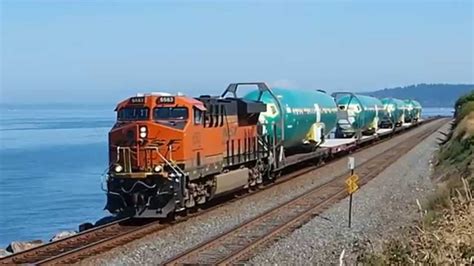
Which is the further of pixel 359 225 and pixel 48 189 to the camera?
pixel 48 189

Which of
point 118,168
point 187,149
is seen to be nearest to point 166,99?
point 187,149

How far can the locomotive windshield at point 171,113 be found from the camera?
20.4 m

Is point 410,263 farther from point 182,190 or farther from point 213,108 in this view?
point 213,108

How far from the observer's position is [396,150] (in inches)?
1934

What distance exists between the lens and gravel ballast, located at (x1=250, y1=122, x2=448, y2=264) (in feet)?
50.7

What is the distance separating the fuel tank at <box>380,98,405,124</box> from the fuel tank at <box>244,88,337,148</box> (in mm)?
25228

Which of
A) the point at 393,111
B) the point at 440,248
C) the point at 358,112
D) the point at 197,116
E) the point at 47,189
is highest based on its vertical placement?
→ the point at 197,116

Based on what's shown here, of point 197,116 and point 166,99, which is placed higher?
point 166,99

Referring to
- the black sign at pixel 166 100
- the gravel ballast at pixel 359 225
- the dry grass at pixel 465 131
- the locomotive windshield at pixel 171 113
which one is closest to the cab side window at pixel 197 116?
the locomotive windshield at pixel 171 113

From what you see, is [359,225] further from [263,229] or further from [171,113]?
[171,113]

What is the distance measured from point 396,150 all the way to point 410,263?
39.6 meters

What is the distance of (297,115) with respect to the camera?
107ft

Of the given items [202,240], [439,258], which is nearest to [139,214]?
[202,240]

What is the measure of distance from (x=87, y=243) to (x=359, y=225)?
651cm
